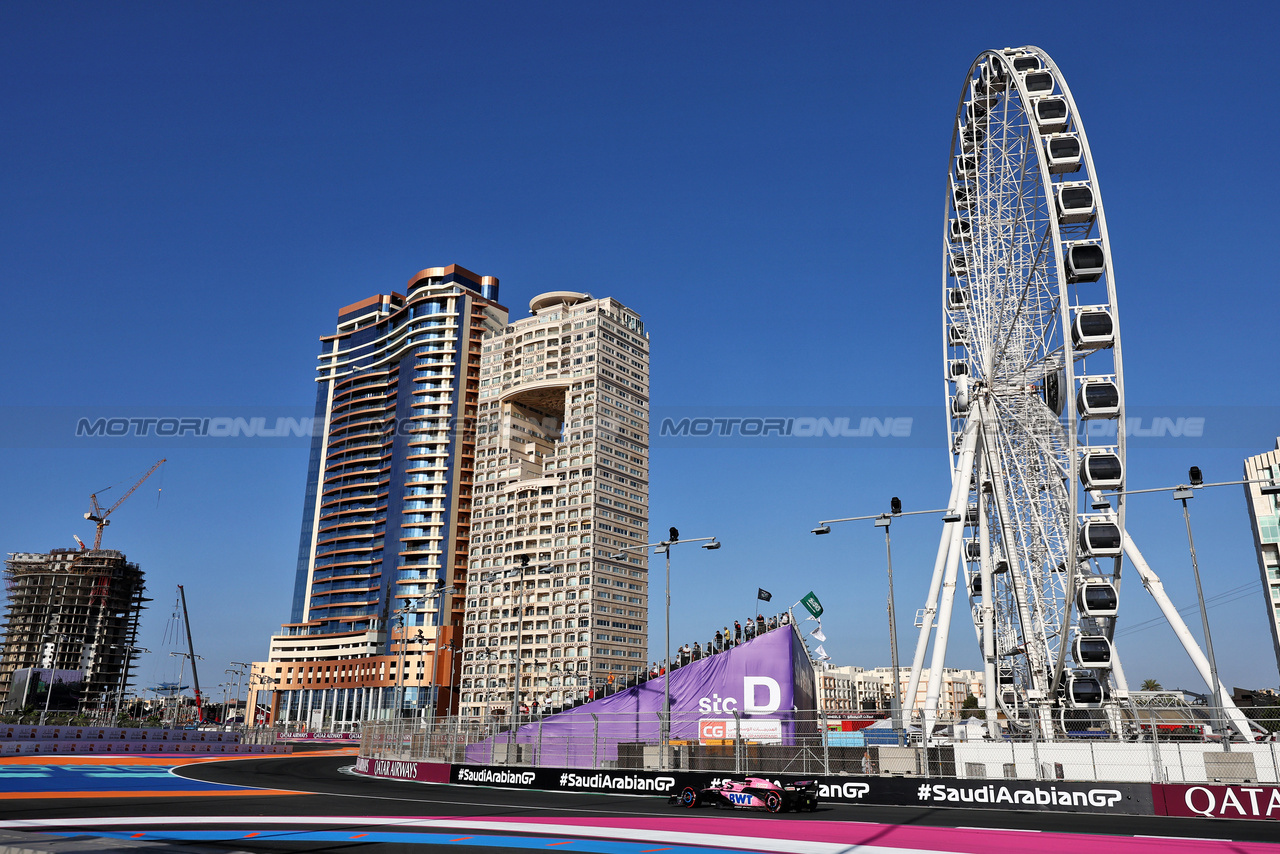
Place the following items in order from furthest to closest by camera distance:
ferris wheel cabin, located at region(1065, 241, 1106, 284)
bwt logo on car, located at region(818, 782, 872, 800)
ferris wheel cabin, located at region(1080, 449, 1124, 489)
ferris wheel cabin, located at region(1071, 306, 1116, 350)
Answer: ferris wheel cabin, located at region(1065, 241, 1106, 284)
ferris wheel cabin, located at region(1080, 449, 1124, 489)
ferris wheel cabin, located at region(1071, 306, 1116, 350)
bwt logo on car, located at region(818, 782, 872, 800)

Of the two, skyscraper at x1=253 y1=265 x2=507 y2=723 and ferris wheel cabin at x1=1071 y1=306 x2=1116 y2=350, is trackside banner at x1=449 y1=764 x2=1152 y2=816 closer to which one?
ferris wheel cabin at x1=1071 y1=306 x2=1116 y2=350

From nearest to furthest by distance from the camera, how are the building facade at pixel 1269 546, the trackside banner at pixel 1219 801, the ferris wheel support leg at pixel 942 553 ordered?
the trackside banner at pixel 1219 801, the ferris wheel support leg at pixel 942 553, the building facade at pixel 1269 546

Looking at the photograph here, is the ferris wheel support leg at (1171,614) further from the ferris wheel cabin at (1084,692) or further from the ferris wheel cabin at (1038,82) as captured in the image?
the ferris wheel cabin at (1038,82)

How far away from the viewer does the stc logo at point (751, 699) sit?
134 ft

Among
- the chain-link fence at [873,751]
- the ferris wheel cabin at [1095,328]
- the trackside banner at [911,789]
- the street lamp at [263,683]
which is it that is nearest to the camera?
the trackside banner at [911,789]

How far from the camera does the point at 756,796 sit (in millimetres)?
24922

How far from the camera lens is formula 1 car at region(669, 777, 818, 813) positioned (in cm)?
2445

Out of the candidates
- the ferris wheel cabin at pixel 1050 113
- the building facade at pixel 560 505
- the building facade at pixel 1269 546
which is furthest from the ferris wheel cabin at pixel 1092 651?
the building facade at pixel 560 505

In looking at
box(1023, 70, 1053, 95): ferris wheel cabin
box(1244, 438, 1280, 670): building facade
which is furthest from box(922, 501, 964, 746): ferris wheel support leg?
box(1244, 438, 1280, 670): building facade

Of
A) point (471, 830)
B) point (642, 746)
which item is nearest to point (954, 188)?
point (642, 746)

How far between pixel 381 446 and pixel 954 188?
135 metres

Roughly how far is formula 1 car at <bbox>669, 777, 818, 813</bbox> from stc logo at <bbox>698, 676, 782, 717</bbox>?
13.7 metres

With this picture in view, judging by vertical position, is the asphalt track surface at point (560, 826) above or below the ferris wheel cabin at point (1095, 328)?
below

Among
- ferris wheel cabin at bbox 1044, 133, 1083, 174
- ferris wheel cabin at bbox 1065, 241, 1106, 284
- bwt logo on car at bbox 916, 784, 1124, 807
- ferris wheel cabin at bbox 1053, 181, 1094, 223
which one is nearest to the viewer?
bwt logo on car at bbox 916, 784, 1124, 807
